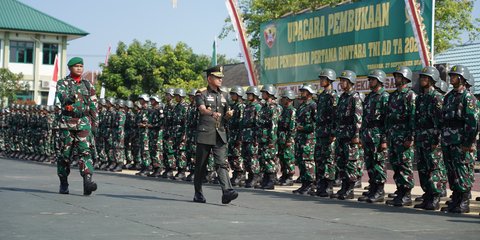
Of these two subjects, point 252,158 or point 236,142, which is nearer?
point 252,158

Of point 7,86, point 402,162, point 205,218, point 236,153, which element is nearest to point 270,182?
point 236,153

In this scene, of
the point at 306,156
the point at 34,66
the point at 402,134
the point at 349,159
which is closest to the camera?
the point at 402,134

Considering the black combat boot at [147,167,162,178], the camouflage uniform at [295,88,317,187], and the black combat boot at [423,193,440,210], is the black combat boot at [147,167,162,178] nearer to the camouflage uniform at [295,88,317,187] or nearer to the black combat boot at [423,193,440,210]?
the camouflage uniform at [295,88,317,187]

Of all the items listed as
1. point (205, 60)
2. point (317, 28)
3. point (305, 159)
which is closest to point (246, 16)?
point (205, 60)

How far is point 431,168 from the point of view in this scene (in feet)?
41.0

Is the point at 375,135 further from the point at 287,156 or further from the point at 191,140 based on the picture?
the point at 191,140

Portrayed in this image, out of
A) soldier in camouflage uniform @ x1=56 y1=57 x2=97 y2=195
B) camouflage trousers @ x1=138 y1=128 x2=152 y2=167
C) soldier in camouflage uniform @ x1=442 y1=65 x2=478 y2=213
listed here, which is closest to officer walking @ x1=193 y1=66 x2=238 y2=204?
soldier in camouflage uniform @ x1=56 y1=57 x2=97 y2=195

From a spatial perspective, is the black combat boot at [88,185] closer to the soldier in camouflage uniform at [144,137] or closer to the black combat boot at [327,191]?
the black combat boot at [327,191]

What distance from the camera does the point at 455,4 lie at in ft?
140

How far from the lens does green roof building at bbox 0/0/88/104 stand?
220 feet

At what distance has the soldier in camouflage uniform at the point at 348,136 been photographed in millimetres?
13805

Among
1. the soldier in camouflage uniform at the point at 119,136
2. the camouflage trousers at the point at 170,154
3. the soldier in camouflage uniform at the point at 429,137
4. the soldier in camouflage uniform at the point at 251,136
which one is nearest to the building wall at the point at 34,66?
the soldier in camouflage uniform at the point at 119,136

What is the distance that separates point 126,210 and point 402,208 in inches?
160

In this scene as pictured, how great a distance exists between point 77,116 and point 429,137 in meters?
5.24
